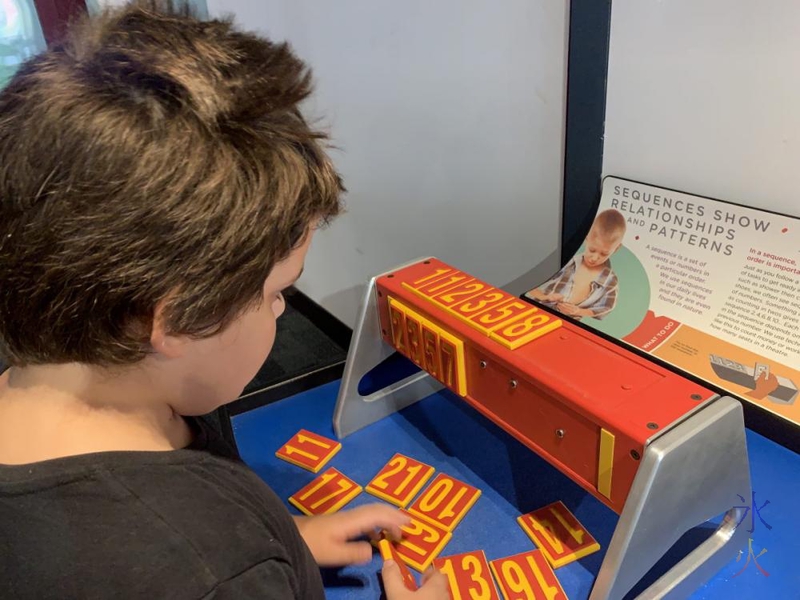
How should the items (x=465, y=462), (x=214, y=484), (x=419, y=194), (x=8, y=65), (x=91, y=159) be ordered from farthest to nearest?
(x=8, y=65)
(x=419, y=194)
(x=465, y=462)
(x=214, y=484)
(x=91, y=159)

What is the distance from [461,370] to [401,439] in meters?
0.20

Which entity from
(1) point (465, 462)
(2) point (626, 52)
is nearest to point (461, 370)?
(1) point (465, 462)

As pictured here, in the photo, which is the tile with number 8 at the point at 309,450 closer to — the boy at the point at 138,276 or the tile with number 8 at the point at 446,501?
the tile with number 8 at the point at 446,501

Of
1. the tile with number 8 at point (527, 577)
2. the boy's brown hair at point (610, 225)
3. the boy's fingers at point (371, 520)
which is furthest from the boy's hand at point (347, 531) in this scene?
the boy's brown hair at point (610, 225)

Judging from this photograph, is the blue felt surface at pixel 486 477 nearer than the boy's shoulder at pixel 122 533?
No

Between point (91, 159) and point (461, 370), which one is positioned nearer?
point (91, 159)

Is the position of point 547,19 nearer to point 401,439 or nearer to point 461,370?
point 461,370

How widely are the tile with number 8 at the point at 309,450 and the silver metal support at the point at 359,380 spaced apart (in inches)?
1.0

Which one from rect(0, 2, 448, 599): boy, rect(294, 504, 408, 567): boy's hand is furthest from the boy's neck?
rect(294, 504, 408, 567): boy's hand

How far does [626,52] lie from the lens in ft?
2.50

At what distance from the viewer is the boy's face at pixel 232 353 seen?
0.45 metres

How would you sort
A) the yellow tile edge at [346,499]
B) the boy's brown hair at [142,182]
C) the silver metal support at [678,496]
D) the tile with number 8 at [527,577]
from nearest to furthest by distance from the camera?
the boy's brown hair at [142,182] → the silver metal support at [678,496] → the tile with number 8 at [527,577] → the yellow tile edge at [346,499]

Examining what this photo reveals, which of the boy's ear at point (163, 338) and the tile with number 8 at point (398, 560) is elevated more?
the boy's ear at point (163, 338)

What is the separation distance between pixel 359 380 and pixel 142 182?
0.54m
